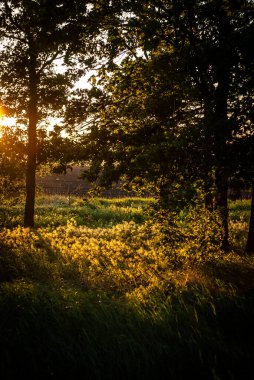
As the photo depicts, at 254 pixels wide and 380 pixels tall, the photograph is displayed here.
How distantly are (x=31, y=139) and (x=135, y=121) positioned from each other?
7.15 m

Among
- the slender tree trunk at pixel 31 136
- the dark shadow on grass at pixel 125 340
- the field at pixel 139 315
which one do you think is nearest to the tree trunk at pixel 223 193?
the field at pixel 139 315

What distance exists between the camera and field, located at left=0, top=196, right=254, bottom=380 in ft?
11.0

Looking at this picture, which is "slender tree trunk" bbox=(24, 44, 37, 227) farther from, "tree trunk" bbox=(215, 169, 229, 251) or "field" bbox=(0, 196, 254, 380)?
"tree trunk" bbox=(215, 169, 229, 251)

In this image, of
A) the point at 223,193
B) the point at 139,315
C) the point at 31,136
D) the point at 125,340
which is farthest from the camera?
the point at 31,136

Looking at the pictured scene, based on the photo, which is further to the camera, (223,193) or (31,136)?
(31,136)

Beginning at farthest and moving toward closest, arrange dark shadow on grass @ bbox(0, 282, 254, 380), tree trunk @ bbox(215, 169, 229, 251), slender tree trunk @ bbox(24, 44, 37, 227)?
slender tree trunk @ bbox(24, 44, 37, 227), tree trunk @ bbox(215, 169, 229, 251), dark shadow on grass @ bbox(0, 282, 254, 380)

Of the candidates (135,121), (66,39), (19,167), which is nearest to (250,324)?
(135,121)

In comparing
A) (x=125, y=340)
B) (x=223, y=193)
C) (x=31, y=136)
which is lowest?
(x=125, y=340)

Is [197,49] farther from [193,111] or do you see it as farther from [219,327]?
[219,327]

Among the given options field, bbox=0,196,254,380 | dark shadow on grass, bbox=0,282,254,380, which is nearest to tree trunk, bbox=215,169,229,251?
field, bbox=0,196,254,380

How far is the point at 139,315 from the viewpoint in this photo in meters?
4.21

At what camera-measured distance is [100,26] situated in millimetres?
6977

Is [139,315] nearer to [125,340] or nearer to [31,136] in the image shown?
[125,340]

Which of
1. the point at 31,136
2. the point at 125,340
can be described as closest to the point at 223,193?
the point at 125,340
